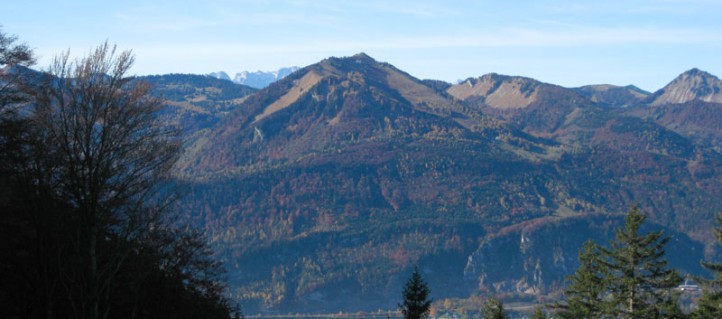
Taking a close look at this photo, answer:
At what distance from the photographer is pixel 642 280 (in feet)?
159

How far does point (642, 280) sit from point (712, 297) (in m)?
3.80

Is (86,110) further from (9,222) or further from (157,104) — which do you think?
(9,222)

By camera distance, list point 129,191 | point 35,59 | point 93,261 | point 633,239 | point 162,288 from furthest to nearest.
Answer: point 633,239, point 162,288, point 35,59, point 129,191, point 93,261

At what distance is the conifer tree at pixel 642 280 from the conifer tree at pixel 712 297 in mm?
1472

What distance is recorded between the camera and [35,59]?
34.9m

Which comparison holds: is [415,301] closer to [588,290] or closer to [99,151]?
[588,290]

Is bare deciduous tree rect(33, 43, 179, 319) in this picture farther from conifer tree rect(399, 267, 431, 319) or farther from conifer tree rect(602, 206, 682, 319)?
conifer tree rect(602, 206, 682, 319)

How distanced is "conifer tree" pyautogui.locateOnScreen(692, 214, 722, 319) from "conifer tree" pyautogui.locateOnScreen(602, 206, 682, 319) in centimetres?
147

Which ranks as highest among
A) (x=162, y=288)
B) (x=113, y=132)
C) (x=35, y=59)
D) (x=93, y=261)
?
(x=35, y=59)

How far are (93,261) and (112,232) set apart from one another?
6.07m

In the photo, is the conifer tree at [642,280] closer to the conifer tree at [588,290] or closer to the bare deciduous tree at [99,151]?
the conifer tree at [588,290]

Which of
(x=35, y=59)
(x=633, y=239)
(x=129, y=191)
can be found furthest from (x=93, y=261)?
(x=633, y=239)

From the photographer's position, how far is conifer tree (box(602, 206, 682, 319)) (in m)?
48.0

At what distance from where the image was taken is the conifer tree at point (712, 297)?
45.8 meters
